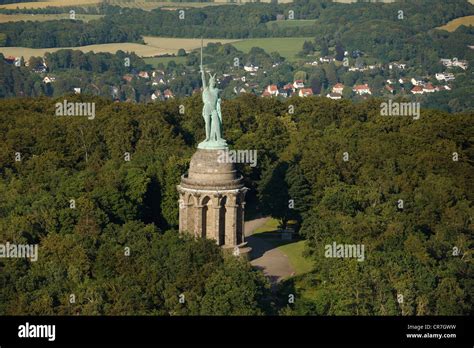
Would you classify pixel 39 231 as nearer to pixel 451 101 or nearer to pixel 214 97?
pixel 214 97

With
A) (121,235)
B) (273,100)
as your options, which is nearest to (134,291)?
(121,235)

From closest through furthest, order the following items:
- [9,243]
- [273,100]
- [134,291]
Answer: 1. [134,291]
2. [9,243]
3. [273,100]

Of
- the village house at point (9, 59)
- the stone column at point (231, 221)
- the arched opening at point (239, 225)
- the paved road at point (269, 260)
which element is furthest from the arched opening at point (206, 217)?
the village house at point (9, 59)

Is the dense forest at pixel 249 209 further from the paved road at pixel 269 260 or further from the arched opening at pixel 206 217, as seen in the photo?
the arched opening at pixel 206 217

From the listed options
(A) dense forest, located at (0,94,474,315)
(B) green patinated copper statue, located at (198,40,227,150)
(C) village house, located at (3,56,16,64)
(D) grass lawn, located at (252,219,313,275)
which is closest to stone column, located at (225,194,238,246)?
(B) green patinated copper statue, located at (198,40,227,150)

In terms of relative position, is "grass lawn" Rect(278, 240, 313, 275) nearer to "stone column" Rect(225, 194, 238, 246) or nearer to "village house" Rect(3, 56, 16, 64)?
"stone column" Rect(225, 194, 238, 246)
